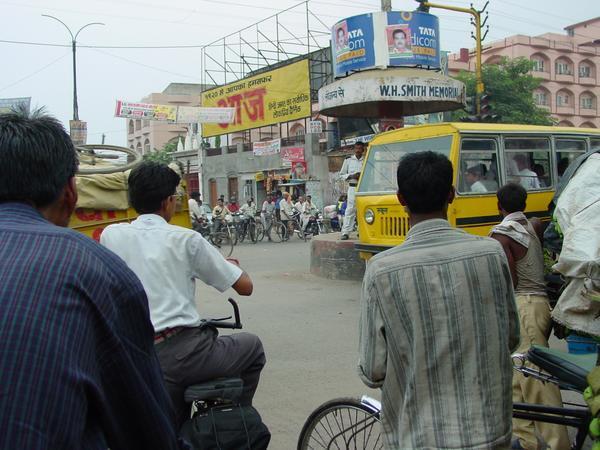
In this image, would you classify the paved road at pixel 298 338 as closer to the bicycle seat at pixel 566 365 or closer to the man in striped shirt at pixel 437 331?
the bicycle seat at pixel 566 365

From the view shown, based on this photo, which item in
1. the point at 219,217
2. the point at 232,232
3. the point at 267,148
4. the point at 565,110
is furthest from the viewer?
the point at 565,110

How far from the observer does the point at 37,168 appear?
1.25 metres

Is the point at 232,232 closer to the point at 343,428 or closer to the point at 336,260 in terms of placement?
the point at 336,260

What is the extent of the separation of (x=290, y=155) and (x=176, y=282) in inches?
1132

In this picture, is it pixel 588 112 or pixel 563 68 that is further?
pixel 588 112

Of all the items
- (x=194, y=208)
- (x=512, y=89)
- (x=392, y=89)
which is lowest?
(x=194, y=208)

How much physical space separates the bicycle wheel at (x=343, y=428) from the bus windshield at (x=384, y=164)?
214 inches

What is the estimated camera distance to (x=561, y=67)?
50.2 meters

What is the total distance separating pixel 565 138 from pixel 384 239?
299 centimetres

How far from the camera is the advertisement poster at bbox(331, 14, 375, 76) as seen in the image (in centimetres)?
1286

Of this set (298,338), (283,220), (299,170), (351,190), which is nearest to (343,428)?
(298,338)

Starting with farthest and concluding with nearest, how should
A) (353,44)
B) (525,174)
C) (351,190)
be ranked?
(353,44)
(351,190)
(525,174)

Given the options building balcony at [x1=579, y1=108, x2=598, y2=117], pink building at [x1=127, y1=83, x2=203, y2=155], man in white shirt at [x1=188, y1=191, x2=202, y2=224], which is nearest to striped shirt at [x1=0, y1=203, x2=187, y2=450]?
man in white shirt at [x1=188, y1=191, x2=202, y2=224]

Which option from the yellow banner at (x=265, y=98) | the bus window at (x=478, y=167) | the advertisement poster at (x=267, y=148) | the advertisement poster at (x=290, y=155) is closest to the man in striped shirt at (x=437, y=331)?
the bus window at (x=478, y=167)
